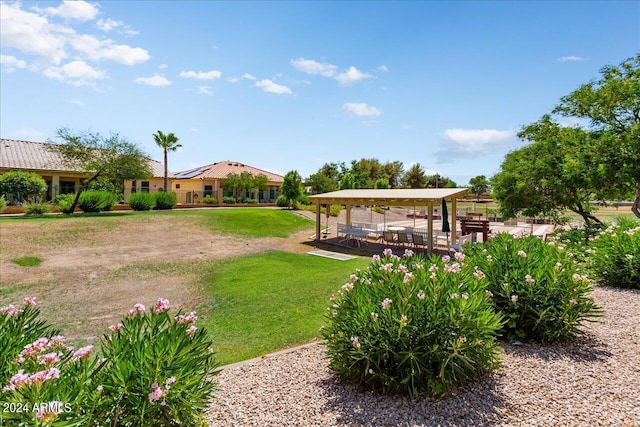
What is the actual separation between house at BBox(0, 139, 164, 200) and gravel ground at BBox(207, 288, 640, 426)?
91.3 feet

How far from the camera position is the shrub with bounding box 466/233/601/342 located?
4.26 metres

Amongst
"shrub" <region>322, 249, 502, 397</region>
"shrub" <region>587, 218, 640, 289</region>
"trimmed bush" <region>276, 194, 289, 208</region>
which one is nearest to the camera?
"shrub" <region>322, 249, 502, 397</region>

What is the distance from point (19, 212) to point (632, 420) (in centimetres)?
3137

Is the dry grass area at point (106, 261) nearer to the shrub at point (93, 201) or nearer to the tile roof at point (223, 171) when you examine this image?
the shrub at point (93, 201)

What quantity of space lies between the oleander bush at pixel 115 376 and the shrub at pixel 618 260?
8410 mm

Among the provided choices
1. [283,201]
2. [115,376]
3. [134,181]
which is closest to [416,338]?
[115,376]

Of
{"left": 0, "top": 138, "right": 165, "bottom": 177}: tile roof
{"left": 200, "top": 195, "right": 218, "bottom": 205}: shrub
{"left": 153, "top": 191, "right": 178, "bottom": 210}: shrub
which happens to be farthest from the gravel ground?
{"left": 200, "top": 195, "right": 218, "bottom": 205}: shrub

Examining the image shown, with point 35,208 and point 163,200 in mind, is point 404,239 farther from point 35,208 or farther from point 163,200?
point 35,208

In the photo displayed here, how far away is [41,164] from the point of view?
29.2 meters

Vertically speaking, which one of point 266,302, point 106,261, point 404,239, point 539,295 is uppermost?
point 539,295

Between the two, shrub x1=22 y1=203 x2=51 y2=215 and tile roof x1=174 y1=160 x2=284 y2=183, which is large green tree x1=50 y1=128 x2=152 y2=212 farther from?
tile roof x1=174 y1=160 x2=284 y2=183

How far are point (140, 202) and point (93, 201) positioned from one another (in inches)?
129

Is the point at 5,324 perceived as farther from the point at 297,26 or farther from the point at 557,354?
the point at 297,26

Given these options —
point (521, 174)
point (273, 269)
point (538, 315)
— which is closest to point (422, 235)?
point (521, 174)
